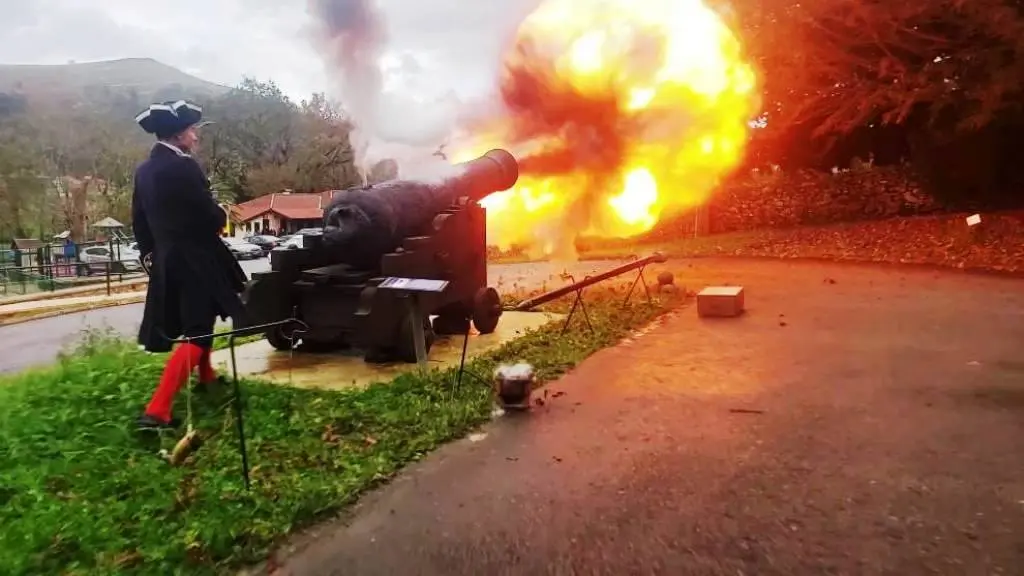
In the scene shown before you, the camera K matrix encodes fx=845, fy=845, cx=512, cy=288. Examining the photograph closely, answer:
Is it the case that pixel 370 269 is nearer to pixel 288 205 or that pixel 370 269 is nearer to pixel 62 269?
pixel 62 269

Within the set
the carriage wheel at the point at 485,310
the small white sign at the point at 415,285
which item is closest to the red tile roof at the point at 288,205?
the carriage wheel at the point at 485,310

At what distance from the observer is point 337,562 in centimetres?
364

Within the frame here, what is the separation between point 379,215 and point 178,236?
211 centimetres

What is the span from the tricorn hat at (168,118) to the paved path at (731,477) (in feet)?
9.43

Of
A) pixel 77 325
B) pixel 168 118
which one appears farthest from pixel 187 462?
pixel 77 325

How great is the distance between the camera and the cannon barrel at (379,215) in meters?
7.47

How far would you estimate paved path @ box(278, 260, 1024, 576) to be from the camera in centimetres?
363

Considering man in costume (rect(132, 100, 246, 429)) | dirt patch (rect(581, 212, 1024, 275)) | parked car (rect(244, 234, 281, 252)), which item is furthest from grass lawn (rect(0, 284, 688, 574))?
parked car (rect(244, 234, 281, 252))

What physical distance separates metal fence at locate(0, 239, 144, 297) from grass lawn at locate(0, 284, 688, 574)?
46.3 feet

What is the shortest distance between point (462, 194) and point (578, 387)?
287cm

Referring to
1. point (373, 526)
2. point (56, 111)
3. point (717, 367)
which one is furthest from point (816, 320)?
point (56, 111)

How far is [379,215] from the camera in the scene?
751 cm

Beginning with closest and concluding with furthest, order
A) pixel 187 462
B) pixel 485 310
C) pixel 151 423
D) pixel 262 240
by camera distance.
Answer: pixel 187 462, pixel 151 423, pixel 485 310, pixel 262 240

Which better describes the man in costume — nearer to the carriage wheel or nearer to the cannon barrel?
the cannon barrel
